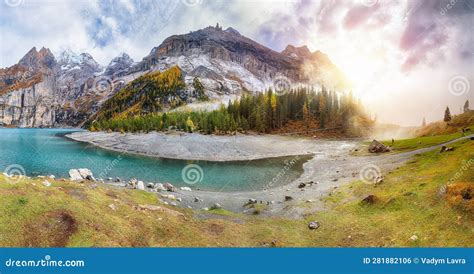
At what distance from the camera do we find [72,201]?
1642cm

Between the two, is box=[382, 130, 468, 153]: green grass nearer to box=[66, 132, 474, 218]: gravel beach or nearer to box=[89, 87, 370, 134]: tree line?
box=[66, 132, 474, 218]: gravel beach

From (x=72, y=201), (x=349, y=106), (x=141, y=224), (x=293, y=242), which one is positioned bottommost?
(x=293, y=242)

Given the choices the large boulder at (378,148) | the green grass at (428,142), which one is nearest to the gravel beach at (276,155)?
the green grass at (428,142)

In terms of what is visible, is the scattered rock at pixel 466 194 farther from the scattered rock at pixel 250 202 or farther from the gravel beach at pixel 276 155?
the scattered rock at pixel 250 202

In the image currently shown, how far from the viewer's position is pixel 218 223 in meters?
19.1

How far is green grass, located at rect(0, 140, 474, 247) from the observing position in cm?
1356

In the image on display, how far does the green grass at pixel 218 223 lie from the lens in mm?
13562

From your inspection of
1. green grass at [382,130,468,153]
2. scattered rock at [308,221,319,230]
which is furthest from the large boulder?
scattered rock at [308,221,319,230]

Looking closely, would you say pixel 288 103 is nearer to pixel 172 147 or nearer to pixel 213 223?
pixel 172 147

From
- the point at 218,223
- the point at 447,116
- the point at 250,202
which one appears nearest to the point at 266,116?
the point at 447,116

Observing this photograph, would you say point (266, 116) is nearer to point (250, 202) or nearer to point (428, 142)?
point (428, 142)

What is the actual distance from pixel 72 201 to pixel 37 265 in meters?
6.02

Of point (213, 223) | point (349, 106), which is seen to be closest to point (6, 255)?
point (213, 223)

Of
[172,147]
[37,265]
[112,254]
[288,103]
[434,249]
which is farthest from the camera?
[288,103]
